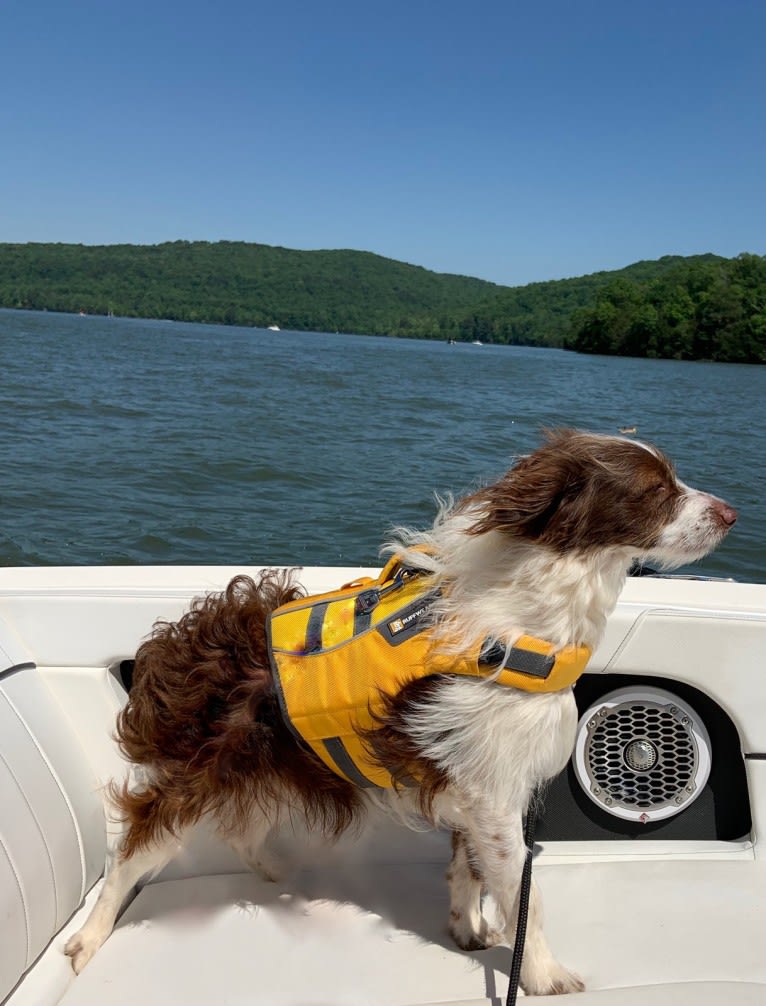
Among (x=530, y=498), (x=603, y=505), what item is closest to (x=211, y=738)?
(x=530, y=498)

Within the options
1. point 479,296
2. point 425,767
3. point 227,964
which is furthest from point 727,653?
point 479,296

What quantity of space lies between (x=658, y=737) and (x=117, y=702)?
195 centimetres

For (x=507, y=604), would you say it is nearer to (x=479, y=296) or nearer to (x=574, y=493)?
(x=574, y=493)

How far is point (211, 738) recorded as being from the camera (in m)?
2.48

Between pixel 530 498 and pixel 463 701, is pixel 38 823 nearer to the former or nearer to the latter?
pixel 463 701

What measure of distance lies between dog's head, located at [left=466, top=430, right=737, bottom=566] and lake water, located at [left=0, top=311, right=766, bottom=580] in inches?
20.9

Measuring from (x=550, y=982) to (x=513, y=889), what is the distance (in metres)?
0.30

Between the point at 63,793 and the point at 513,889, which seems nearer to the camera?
the point at 513,889

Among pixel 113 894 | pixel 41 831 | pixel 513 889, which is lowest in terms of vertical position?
pixel 113 894

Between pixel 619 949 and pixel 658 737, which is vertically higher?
pixel 658 737

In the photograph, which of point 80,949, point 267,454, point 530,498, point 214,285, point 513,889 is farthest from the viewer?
point 214,285

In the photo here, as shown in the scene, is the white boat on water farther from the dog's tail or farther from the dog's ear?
the dog's ear

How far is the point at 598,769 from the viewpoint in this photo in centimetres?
314

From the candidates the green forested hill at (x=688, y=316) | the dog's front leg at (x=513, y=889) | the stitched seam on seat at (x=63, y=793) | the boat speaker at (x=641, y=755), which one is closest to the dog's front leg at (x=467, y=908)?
the dog's front leg at (x=513, y=889)
